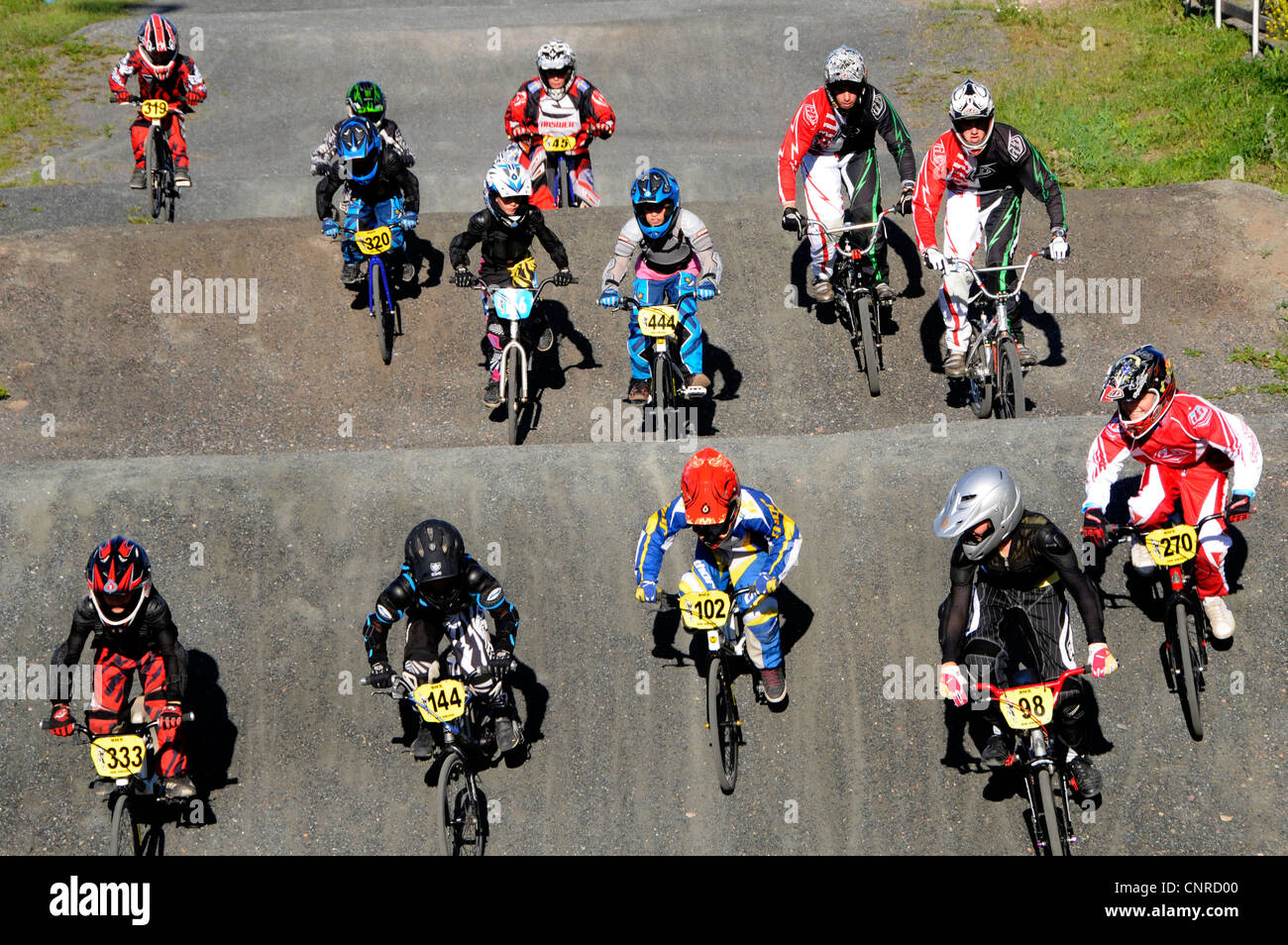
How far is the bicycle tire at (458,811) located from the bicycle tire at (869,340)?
7.18m

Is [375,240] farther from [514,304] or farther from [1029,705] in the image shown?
[1029,705]

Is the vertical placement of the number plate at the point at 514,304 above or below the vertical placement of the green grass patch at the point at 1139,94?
below

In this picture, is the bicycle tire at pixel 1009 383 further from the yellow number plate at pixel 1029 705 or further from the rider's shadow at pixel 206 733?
the rider's shadow at pixel 206 733

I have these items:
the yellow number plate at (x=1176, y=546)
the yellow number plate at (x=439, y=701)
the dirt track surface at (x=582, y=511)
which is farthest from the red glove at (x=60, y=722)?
the yellow number plate at (x=1176, y=546)

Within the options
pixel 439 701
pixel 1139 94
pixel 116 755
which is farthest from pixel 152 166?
pixel 1139 94

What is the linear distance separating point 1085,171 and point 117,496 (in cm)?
1552

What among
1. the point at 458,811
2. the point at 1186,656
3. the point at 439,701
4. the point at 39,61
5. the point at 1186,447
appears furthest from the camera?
the point at 39,61

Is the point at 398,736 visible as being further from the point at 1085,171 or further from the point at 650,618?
the point at 1085,171

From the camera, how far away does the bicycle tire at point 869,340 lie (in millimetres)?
13812

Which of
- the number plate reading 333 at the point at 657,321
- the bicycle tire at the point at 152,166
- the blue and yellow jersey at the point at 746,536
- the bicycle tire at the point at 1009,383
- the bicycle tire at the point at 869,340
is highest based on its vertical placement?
the bicycle tire at the point at 152,166

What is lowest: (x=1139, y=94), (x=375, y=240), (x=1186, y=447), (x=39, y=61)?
(x=1186, y=447)

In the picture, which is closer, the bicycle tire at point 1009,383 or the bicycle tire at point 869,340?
the bicycle tire at point 1009,383

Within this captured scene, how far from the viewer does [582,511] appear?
11242mm

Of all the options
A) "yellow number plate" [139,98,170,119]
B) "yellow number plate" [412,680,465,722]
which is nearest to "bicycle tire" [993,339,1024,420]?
"yellow number plate" [412,680,465,722]
